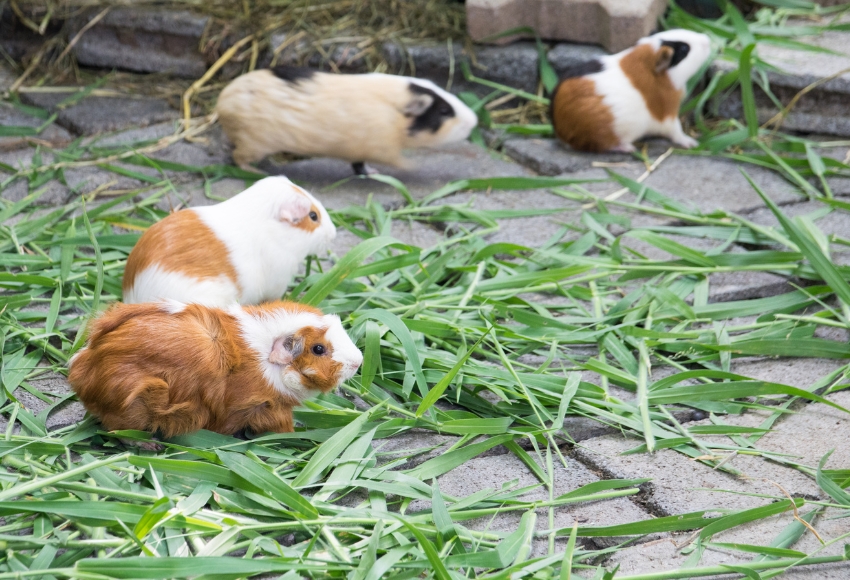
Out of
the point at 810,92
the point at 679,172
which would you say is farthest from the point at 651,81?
the point at 810,92

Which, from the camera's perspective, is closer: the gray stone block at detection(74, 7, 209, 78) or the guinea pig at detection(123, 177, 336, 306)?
the guinea pig at detection(123, 177, 336, 306)

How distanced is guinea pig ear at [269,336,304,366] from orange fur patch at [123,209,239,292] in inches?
16.6

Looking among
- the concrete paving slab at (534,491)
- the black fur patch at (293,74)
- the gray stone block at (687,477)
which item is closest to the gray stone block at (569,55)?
the black fur patch at (293,74)

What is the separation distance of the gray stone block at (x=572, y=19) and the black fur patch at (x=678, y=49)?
40cm

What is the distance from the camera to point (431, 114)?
3.41 metres

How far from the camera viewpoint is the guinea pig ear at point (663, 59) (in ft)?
11.7

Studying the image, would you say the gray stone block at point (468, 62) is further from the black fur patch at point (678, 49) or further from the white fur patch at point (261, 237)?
the white fur patch at point (261, 237)

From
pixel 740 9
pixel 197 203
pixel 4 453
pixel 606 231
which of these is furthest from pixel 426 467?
pixel 740 9

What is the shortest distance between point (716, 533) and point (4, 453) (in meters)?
1.44

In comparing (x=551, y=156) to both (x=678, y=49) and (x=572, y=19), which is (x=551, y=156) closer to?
(x=678, y=49)

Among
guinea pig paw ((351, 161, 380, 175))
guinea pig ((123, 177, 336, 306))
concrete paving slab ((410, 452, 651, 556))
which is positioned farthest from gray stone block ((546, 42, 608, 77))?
concrete paving slab ((410, 452, 651, 556))

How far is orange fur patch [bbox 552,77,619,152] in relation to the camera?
355 centimetres

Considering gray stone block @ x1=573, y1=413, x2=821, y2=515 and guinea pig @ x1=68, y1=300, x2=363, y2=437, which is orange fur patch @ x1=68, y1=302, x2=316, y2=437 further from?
gray stone block @ x1=573, y1=413, x2=821, y2=515

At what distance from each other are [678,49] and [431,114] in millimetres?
1129
